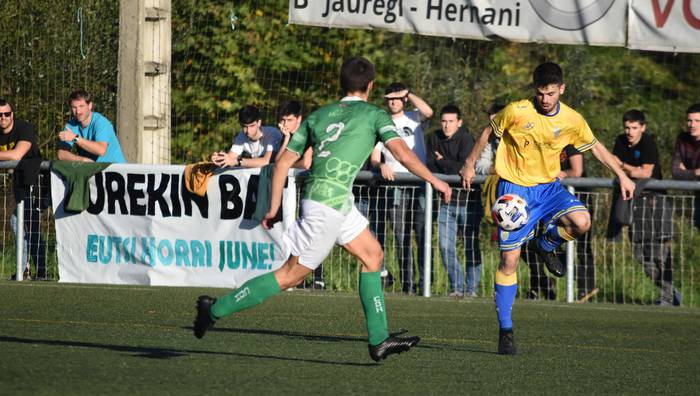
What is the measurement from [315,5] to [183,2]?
510 centimetres

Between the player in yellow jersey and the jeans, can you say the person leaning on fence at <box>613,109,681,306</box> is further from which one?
the player in yellow jersey

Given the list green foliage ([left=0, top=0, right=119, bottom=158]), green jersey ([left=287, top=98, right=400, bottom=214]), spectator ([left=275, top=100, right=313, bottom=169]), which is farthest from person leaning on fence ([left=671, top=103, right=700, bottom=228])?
green foliage ([left=0, top=0, right=119, bottom=158])

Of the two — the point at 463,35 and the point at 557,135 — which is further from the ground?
the point at 463,35

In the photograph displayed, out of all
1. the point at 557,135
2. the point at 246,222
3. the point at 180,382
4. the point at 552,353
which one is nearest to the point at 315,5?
the point at 246,222

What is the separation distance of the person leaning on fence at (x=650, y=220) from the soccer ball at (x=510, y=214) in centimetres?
430

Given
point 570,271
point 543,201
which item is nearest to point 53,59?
point 570,271

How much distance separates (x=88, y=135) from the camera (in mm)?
14430

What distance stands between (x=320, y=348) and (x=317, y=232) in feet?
4.01

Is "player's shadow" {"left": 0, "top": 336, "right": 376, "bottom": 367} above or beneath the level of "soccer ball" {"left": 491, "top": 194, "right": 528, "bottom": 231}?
beneath

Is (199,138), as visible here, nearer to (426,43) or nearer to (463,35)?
(426,43)

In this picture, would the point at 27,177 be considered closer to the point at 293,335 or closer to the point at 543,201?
the point at 293,335

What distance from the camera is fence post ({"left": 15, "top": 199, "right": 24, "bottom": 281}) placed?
1424cm

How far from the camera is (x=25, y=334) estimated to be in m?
8.84

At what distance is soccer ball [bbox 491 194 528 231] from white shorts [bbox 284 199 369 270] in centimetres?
165
